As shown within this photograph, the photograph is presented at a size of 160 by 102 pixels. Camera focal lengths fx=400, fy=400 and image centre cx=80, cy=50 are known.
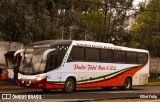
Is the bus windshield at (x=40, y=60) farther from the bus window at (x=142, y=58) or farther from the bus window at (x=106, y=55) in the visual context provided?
the bus window at (x=142, y=58)

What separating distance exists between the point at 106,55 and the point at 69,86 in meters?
4.70

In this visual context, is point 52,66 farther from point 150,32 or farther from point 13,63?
point 150,32

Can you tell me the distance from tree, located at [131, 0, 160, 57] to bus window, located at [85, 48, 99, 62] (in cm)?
2372

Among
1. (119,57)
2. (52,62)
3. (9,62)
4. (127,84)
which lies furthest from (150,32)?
(52,62)

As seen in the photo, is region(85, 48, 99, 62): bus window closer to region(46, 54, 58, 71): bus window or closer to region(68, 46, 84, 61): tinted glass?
region(68, 46, 84, 61): tinted glass

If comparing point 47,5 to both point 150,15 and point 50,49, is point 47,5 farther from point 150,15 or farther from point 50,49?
point 150,15

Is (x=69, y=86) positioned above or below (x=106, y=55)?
below

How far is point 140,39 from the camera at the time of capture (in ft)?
174

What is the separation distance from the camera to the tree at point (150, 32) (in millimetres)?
52500

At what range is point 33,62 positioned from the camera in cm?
2309

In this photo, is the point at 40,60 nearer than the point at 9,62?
Yes

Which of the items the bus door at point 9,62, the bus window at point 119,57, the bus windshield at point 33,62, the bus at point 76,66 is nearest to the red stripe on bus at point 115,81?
the bus at point 76,66

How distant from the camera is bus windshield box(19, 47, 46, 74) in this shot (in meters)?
22.8

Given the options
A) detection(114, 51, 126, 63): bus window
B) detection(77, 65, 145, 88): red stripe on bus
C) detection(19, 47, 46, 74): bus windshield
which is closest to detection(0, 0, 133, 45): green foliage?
detection(114, 51, 126, 63): bus window
